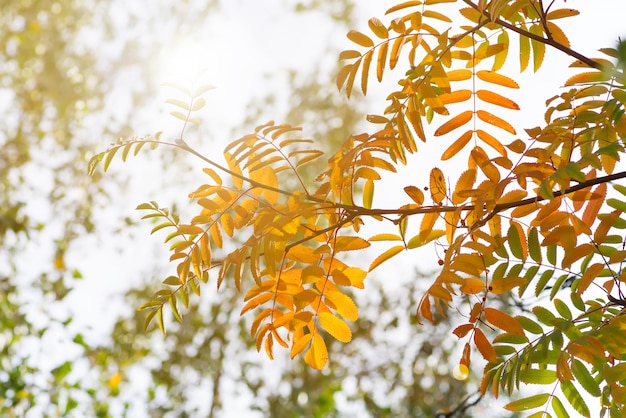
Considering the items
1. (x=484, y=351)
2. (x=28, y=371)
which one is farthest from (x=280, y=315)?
(x=28, y=371)

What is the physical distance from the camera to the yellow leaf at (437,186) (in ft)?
3.83

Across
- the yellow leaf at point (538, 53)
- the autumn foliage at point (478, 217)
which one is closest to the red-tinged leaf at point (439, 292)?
the autumn foliage at point (478, 217)

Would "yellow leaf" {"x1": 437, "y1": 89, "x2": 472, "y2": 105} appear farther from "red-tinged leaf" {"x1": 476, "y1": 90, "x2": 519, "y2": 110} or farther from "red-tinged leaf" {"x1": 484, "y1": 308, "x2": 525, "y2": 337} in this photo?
"red-tinged leaf" {"x1": 484, "y1": 308, "x2": 525, "y2": 337}

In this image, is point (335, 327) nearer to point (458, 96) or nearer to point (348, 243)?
point (348, 243)

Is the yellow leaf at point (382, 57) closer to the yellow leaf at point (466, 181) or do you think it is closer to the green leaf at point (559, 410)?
the yellow leaf at point (466, 181)

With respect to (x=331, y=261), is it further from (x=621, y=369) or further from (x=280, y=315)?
(x=621, y=369)

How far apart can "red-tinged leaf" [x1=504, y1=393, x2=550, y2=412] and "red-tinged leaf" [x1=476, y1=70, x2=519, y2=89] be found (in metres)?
0.53

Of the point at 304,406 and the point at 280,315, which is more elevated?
the point at 304,406

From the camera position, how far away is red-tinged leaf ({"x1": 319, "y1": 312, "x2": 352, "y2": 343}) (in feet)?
4.09

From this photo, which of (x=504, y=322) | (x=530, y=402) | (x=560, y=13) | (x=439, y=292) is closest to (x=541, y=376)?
(x=530, y=402)

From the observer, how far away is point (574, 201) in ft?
3.72

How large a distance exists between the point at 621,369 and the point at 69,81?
5.90 metres

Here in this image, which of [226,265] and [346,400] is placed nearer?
[226,265]

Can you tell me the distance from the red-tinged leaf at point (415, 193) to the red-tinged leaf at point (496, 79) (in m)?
0.27
